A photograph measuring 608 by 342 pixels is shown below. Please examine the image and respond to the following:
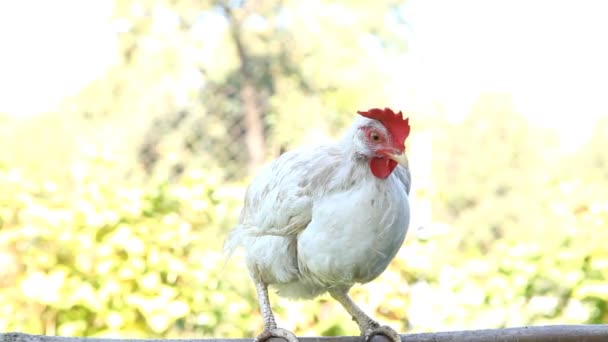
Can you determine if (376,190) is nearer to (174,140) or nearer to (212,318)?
(212,318)

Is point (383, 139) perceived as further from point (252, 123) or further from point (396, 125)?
point (252, 123)

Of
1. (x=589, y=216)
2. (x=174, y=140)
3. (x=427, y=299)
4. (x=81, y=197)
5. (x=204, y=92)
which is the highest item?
(x=204, y=92)

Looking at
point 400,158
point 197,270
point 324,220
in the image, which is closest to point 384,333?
point 324,220

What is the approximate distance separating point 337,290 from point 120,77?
8.68ft

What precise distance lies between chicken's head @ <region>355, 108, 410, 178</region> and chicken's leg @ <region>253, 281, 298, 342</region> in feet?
1.38

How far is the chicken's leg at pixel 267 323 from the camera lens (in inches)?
65.7

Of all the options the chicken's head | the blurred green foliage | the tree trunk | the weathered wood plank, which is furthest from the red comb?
the tree trunk

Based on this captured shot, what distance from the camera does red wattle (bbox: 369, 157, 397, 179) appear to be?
1.54m

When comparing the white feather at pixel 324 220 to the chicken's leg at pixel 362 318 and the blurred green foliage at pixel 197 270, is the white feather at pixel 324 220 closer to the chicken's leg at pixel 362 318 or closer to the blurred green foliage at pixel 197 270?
the chicken's leg at pixel 362 318

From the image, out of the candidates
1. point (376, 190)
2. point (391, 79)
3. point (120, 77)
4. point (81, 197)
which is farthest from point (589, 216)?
point (120, 77)

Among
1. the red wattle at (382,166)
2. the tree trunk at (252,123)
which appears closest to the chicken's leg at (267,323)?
the red wattle at (382,166)

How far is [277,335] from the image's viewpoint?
1.68 meters

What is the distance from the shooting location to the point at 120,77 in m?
4.11

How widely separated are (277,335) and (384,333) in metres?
0.27
